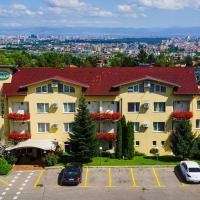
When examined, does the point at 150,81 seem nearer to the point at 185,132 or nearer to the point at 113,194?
the point at 185,132

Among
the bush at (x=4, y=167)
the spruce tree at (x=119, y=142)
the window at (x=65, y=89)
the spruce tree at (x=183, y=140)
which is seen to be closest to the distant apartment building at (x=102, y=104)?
the window at (x=65, y=89)

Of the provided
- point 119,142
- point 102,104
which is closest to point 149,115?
point 119,142

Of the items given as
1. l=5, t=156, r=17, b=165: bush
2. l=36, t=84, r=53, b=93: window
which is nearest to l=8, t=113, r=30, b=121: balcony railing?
l=36, t=84, r=53, b=93: window

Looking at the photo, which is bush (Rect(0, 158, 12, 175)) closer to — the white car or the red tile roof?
the red tile roof

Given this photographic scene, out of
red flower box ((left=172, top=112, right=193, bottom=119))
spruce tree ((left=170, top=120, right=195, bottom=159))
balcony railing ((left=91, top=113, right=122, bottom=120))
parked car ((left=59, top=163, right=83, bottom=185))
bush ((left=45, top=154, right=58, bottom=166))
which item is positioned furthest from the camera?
balcony railing ((left=91, top=113, right=122, bottom=120))

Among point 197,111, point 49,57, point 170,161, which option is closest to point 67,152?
point 170,161
